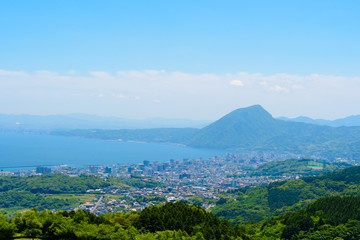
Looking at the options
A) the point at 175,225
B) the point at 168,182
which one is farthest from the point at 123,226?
the point at 168,182

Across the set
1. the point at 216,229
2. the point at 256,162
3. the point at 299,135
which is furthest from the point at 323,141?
the point at 216,229

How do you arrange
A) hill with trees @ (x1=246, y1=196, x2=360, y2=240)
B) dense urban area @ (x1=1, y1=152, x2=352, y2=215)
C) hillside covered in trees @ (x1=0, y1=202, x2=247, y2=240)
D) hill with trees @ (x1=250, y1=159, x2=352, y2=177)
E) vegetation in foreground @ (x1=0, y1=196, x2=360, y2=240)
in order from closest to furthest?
hillside covered in trees @ (x1=0, y1=202, x2=247, y2=240) < vegetation in foreground @ (x1=0, y1=196, x2=360, y2=240) < hill with trees @ (x1=246, y1=196, x2=360, y2=240) < dense urban area @ (x1=1, y1=152, x2=352, y2=215) < hill with trees @ (x1=250, y1=159, x2=352, y2=177)

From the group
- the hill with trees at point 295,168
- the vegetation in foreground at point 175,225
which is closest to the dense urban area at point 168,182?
the hill with trees at point 295,168

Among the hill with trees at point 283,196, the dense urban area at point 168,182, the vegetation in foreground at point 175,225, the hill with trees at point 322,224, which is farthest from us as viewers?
the dense urban area at point 168,182

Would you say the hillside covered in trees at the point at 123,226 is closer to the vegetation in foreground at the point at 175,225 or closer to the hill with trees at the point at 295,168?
the vegetation in foreground at the point at 175,225

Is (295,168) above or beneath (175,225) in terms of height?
beneath

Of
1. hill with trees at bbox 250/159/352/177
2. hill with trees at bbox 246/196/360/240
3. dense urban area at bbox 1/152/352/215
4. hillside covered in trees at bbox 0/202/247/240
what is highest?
hillside covered in trees at bbox 0/202/247/240

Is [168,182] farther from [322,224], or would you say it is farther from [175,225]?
[175,225]

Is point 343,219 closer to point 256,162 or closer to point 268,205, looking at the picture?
point 268,205

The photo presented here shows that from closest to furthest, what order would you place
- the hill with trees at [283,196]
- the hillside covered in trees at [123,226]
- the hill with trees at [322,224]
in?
the hillside covered in trees at [123,226] < the hill with trees at [322,224] < the hill with trees at [283,196]

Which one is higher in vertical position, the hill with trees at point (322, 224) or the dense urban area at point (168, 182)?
the hill with trees at point (322, 224)

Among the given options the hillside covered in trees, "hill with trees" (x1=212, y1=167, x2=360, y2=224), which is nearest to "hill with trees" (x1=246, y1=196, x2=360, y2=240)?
the hillside covered in trees

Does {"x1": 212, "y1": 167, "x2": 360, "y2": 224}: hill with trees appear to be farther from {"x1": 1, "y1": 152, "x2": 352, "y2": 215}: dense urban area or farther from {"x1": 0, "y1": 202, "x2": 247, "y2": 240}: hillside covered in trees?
{"x1": 0, "y1": 202, "x2": 247, "y2": 240}: hillside covered in trees
